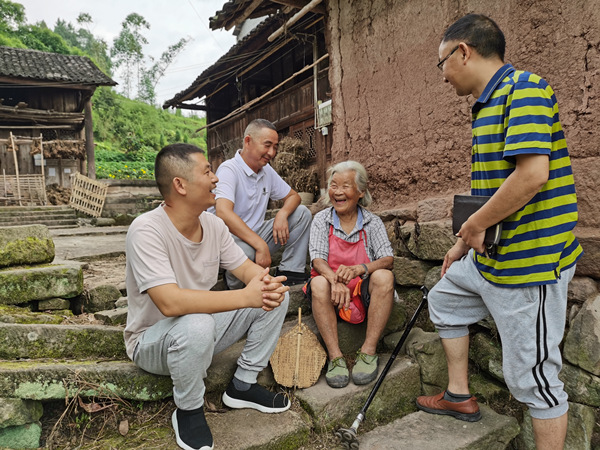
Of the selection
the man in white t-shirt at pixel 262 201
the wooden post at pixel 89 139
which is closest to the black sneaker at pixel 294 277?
the man in white t-shirt at pixel 262 201

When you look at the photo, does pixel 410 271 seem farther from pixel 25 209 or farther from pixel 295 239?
pixel 25 209

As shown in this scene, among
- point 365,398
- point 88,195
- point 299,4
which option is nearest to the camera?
point 365,398

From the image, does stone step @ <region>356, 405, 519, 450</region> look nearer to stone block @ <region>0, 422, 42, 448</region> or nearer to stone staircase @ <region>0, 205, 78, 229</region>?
stone block @ <region>0, 422, 42, 448</region>

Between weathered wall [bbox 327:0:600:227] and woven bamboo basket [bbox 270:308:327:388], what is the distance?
5.34 ft

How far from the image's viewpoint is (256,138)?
3.47m

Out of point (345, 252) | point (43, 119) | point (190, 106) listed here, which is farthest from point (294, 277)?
point (43, 119)

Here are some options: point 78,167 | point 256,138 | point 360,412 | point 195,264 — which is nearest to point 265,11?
point 256,138

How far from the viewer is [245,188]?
3520mm

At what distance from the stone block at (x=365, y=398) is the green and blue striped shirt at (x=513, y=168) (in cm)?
107

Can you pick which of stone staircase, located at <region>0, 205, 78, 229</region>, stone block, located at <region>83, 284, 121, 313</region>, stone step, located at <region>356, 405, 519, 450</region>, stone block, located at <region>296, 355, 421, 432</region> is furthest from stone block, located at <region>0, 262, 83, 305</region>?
stone staircase, located at <region>0, 205, 78, 229</region>

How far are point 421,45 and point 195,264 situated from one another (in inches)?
101

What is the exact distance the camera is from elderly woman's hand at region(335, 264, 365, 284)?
8.82 ft

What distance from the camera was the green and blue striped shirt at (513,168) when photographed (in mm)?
1712

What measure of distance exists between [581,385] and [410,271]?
137cm
